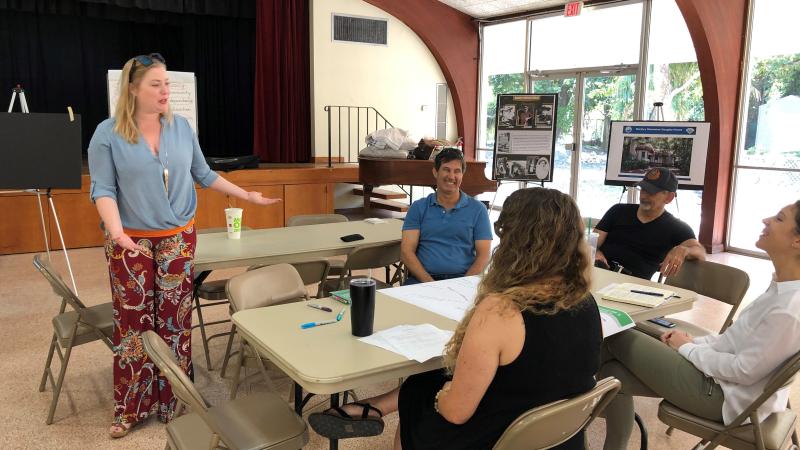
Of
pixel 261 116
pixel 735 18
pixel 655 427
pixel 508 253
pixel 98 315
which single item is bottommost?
pixel 655 427

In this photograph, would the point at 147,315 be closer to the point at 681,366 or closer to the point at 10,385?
the point at 10,385

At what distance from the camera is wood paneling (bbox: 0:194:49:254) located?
5.98 meters

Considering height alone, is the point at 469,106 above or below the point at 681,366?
above

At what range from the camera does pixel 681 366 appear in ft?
6.49

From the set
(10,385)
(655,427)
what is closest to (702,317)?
(655,427)

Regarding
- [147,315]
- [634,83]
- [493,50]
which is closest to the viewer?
[147,315]

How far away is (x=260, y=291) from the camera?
2393 millimetres

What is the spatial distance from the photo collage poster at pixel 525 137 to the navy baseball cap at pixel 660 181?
305 cm

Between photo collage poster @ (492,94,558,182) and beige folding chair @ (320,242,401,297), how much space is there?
11.0 feet

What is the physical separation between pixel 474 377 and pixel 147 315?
5.52ft

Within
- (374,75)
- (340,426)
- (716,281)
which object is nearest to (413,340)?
(340,426)

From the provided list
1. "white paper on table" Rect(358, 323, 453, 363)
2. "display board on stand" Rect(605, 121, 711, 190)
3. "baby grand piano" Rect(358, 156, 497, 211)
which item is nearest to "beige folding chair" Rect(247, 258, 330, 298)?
"white paper on table" Rect(358, 323, 453, 363)

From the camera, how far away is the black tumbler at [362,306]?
5.71 ft

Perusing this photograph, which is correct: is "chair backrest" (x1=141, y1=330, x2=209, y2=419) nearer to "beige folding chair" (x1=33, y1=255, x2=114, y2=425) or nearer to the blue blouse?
the blue blouse
